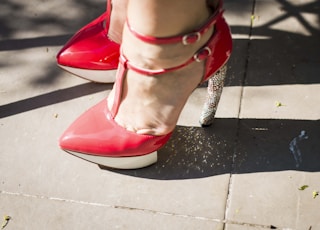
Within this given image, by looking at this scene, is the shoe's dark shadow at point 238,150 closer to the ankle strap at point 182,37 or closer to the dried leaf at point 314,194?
the dried leaf at point 314,194

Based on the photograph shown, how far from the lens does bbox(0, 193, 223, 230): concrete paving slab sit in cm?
183

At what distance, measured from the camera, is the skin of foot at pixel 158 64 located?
1558 millimetres

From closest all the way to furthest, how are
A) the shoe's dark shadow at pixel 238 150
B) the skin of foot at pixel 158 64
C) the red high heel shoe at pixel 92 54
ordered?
the skin of foot at pixel 158 64 → the shoe's dark shadow at pixel 238 150 → the red high heel shoe at pixel 92 54

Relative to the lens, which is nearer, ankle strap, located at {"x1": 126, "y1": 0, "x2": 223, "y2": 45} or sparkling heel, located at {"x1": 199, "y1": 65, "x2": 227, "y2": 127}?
ankle strap, located at {"x1": 126, "y1": 0, "x2": 223, "y2": 45}

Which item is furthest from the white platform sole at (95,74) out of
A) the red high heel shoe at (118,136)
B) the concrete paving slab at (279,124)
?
the concrete paving slab at (279,124)

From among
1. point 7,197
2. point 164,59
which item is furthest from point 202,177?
point 7,197

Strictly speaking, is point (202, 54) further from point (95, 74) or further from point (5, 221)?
point (5, 221)

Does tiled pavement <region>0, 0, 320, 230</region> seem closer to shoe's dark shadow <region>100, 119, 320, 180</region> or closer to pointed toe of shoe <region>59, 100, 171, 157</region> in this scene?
shoe's dark shadow <region>100, 119, 320, 180</region>

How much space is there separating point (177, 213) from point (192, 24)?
64 cm

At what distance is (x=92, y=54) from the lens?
2.19 meters

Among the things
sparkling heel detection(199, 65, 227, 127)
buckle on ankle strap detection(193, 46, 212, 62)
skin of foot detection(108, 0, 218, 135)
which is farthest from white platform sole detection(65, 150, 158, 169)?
buckle on ankle strap detection(193, 46, 212, 62)

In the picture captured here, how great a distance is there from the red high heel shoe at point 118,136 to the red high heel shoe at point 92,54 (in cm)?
29

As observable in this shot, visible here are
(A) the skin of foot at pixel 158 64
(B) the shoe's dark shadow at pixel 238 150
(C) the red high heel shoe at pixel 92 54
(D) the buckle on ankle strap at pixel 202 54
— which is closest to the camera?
(A) the skin of foot at pixel 158 64

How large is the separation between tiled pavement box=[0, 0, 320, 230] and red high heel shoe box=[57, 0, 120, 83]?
10 centimetres
